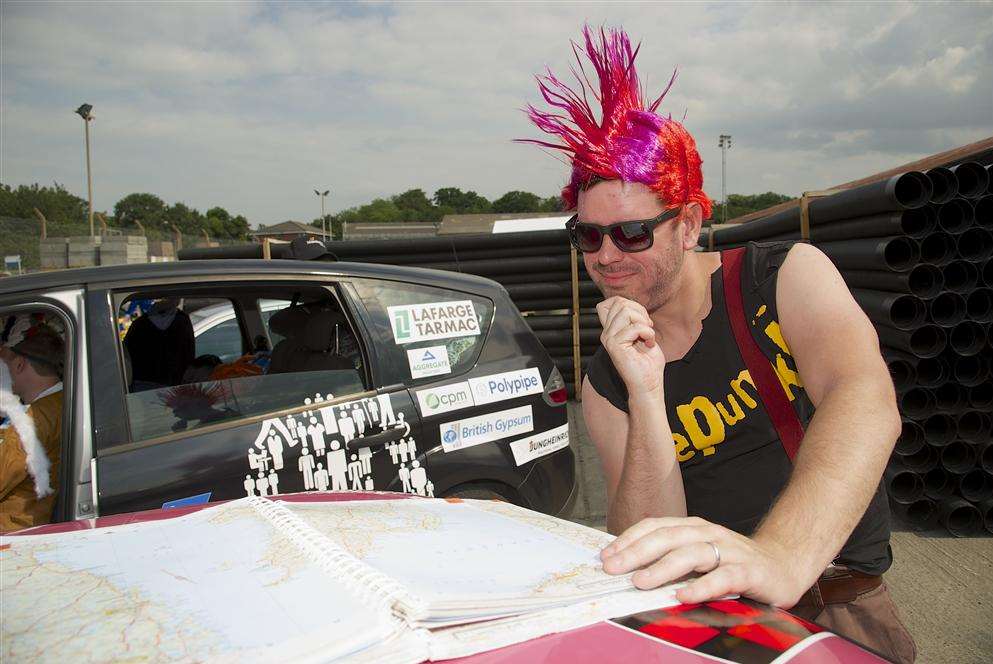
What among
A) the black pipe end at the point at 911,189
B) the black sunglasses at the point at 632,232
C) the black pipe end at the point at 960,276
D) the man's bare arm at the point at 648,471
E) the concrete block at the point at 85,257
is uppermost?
the concrete block at the point at 85,257

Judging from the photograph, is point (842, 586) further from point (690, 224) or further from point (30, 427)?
point (30, 427)

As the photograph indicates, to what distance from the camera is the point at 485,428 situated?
3.05 m

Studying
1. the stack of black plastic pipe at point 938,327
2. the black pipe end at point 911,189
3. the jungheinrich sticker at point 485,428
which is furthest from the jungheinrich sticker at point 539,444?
the black pipe end at point 911,189

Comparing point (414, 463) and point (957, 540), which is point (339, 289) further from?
point (957, 540)

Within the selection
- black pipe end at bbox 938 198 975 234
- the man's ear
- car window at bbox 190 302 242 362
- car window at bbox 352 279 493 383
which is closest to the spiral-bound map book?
the man's ear

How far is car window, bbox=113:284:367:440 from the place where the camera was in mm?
2525

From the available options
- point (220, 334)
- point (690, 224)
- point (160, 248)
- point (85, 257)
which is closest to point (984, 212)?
point (690, 224)

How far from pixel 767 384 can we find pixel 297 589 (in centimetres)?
120

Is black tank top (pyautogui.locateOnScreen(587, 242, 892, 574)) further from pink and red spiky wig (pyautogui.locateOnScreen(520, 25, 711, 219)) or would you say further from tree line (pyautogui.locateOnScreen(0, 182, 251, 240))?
tree line (pyautogui.locateOnScreen(0, 182, 251, 240))

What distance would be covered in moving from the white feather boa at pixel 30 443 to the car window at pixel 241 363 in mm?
370

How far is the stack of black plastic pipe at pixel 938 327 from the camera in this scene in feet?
12.6

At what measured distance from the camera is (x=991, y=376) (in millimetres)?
3861

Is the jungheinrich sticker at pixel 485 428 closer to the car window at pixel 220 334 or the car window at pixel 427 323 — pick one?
the car window at pixel 427 323

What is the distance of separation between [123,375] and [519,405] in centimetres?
168
